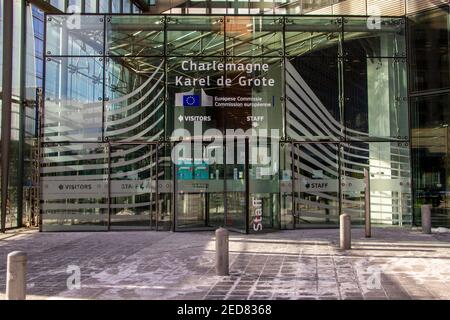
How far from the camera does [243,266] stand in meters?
10.2

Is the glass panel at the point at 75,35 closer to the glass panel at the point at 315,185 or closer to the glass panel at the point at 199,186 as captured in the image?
the glass panel at the point at 199,186

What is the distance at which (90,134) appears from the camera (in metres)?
17.3

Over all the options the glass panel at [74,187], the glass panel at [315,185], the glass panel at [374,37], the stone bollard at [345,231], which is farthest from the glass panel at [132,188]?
the glass panel at [374,37]

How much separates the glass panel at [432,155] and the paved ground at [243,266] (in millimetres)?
2302

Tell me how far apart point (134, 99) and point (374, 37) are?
835 cm

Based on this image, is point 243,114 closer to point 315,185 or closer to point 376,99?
point 315,185

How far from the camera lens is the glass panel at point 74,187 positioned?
17016mm

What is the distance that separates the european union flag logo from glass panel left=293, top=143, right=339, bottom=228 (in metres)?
3.53

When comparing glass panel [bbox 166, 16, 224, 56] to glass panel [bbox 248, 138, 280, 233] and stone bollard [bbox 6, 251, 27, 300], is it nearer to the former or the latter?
glass panel [bbox 248, 138, 280, 233]

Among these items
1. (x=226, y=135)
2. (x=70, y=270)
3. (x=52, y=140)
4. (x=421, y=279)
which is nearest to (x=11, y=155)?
(x=52, y=140)

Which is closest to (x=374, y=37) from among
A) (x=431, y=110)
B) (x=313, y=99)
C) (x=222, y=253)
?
(x=313, y=99)

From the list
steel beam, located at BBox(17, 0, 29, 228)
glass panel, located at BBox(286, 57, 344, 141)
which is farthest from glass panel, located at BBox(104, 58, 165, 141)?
glass panel, located at BBox(286, 57, 344, 141)

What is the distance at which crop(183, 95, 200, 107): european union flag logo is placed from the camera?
17.4m
